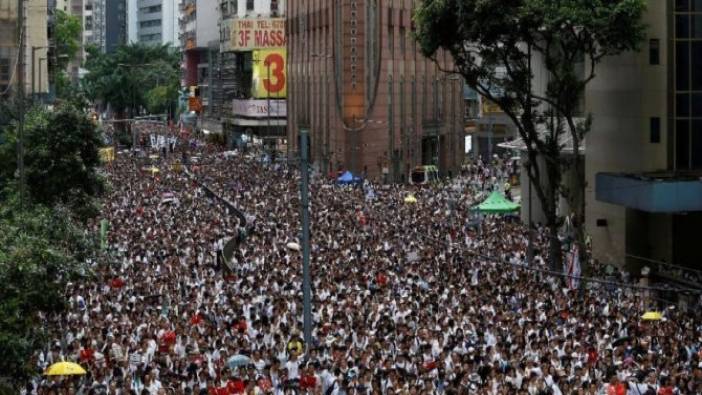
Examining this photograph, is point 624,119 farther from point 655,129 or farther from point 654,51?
point 654,51

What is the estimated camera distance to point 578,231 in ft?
131

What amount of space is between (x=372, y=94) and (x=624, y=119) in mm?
36560

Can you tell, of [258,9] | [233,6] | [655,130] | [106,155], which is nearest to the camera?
[655,130]

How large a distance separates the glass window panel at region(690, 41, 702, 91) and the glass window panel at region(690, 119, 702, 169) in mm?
1034

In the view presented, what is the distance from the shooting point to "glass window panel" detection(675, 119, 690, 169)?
143 feet

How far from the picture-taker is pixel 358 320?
30.0 metres

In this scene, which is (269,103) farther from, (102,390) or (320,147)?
(102,390)

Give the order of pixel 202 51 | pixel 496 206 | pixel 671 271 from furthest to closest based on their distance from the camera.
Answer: pixel 202 51
pixel 496 206
pixel 671 271

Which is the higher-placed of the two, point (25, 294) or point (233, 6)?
point (233, 6)

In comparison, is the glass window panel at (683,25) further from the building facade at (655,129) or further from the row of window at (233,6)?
the row of window at (233,6)

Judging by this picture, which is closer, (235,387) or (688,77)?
(235,387)

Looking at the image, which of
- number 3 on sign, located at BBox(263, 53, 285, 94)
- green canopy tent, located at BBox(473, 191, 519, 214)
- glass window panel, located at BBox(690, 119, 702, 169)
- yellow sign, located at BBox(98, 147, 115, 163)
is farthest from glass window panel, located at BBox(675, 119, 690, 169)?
number 3 on sign, located at BBox(263, 53, 285, 94)

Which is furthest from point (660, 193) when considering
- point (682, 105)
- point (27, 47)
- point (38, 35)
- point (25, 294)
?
point (38, 35)

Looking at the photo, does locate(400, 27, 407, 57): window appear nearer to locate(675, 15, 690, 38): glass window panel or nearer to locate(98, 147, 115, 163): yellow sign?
locate(98, 147, 115, 163): yellow sign
